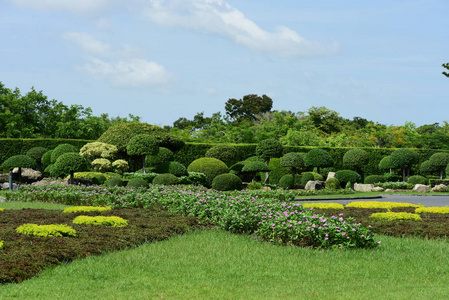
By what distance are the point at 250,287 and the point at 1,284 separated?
3034 millimetres

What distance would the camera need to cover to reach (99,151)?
2958 cm

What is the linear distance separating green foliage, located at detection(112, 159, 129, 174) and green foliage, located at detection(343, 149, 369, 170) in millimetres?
14255

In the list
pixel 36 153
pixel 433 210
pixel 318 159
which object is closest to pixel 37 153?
pixel 36 153

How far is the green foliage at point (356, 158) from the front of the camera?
34.4m

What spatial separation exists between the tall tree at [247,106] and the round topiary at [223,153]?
30500mm

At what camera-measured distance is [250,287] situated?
650 cm

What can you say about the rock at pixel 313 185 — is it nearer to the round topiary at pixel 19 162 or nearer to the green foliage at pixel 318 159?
the green foliage at pixel 318 159

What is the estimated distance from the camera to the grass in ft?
20.5

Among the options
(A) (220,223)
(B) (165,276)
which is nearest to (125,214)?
(A) (220,223)

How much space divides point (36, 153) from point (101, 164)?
4863 millimetres

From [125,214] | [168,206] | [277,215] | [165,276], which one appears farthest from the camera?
[168,206]

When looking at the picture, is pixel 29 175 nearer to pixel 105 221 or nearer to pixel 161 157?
pixel 161 157

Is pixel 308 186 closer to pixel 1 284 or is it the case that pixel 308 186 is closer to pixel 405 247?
pixel 405 247

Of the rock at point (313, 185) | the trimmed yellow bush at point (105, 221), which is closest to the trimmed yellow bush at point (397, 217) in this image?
the trimmed yellow bush at point (105, 221)
